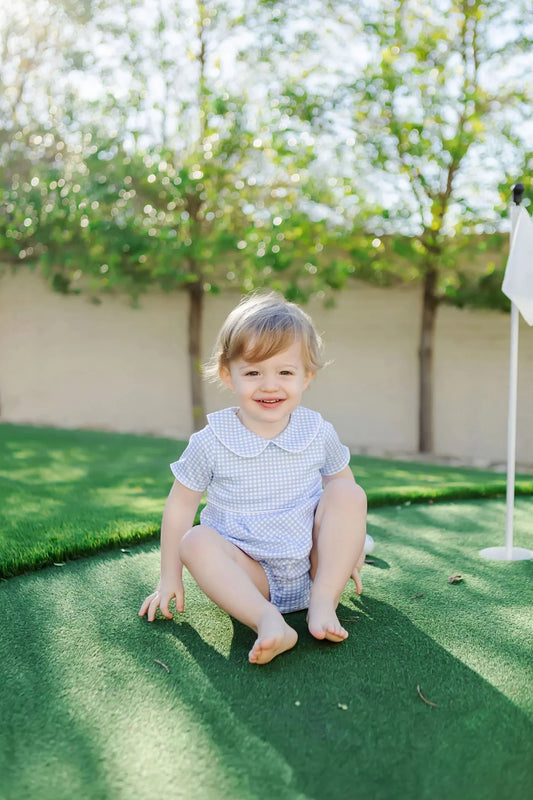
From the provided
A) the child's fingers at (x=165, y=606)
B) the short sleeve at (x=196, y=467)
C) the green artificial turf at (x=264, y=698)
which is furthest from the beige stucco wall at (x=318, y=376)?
the child's fingers at (x=165, y=606)

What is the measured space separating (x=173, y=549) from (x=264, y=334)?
0.73 metres

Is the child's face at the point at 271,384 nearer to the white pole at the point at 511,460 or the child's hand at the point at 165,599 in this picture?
the child's hand at the point at 165,599

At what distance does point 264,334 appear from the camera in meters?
2.27

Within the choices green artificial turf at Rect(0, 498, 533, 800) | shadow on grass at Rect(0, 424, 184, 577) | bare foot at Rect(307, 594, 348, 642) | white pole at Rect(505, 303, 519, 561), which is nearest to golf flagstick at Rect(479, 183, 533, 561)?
white pole at Rect(505, 303, 519, 561)

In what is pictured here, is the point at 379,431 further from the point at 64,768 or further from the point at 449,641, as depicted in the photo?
the point at 64,768

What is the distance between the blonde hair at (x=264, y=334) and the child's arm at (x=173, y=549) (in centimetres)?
45

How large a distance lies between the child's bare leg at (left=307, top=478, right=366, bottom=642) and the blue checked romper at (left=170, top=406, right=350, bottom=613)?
8cm

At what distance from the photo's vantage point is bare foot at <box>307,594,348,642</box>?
2.00 m

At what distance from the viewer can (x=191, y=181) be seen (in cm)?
812

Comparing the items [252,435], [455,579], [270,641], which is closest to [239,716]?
[270,641]

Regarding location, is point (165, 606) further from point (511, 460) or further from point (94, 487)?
point (94, 487)

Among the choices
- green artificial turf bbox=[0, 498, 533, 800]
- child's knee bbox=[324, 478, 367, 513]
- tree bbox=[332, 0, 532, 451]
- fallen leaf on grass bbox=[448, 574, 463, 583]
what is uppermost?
tree bbox=[332, 0, 532, 451]

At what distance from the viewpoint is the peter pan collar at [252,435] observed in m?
2.33

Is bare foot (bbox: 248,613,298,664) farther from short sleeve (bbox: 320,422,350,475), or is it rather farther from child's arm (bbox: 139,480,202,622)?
short sleeve (bbox: 320,422,350,475)
